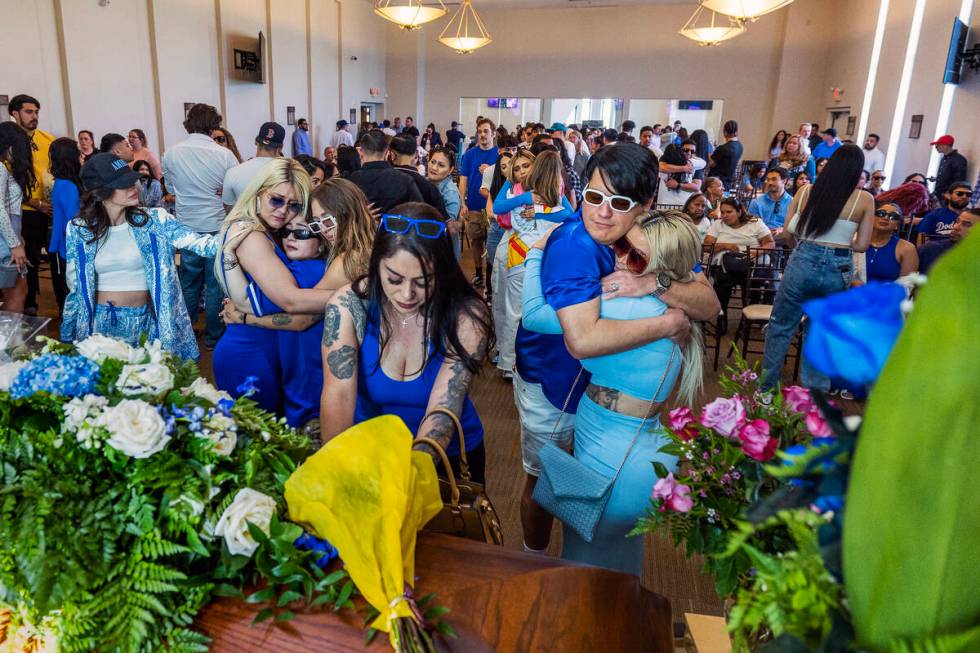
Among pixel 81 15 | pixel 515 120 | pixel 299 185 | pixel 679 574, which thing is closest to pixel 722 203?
pixel 679 574

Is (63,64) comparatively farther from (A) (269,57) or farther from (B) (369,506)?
(B) (369,506)

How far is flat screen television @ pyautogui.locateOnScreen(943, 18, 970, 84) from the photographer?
25.7ft

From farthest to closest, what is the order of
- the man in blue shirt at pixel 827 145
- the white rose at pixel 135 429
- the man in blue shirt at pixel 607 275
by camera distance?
the man in blue shirt at pixel 827 145 → the man in blue shirt at pixel 607 275 → the white rose at pixel 135 429

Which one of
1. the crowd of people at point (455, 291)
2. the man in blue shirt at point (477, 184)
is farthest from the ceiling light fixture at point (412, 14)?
the crowd of people at point (455, 291)

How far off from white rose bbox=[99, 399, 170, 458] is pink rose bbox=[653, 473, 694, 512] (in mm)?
889

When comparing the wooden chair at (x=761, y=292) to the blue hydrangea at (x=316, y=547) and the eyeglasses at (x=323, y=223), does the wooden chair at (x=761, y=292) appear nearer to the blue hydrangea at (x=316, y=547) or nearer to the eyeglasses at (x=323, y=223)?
the eyeglasses at (x=323, y=223)

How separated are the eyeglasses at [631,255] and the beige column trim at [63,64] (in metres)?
9.44

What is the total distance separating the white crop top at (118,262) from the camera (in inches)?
112

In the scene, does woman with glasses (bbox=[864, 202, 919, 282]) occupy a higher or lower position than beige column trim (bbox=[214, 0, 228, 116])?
lower

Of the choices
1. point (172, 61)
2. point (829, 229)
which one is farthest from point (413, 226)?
point (172, 61)

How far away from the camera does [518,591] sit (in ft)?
3.88

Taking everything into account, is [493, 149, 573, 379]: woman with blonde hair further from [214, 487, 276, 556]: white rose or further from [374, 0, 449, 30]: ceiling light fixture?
[374, 0, 449, 30]: ceiling light fixture

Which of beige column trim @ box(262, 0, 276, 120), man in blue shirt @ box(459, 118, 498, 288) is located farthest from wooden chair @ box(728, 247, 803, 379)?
beige column trim @ box(262, 0, 276, 120)

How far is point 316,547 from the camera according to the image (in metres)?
1.15
